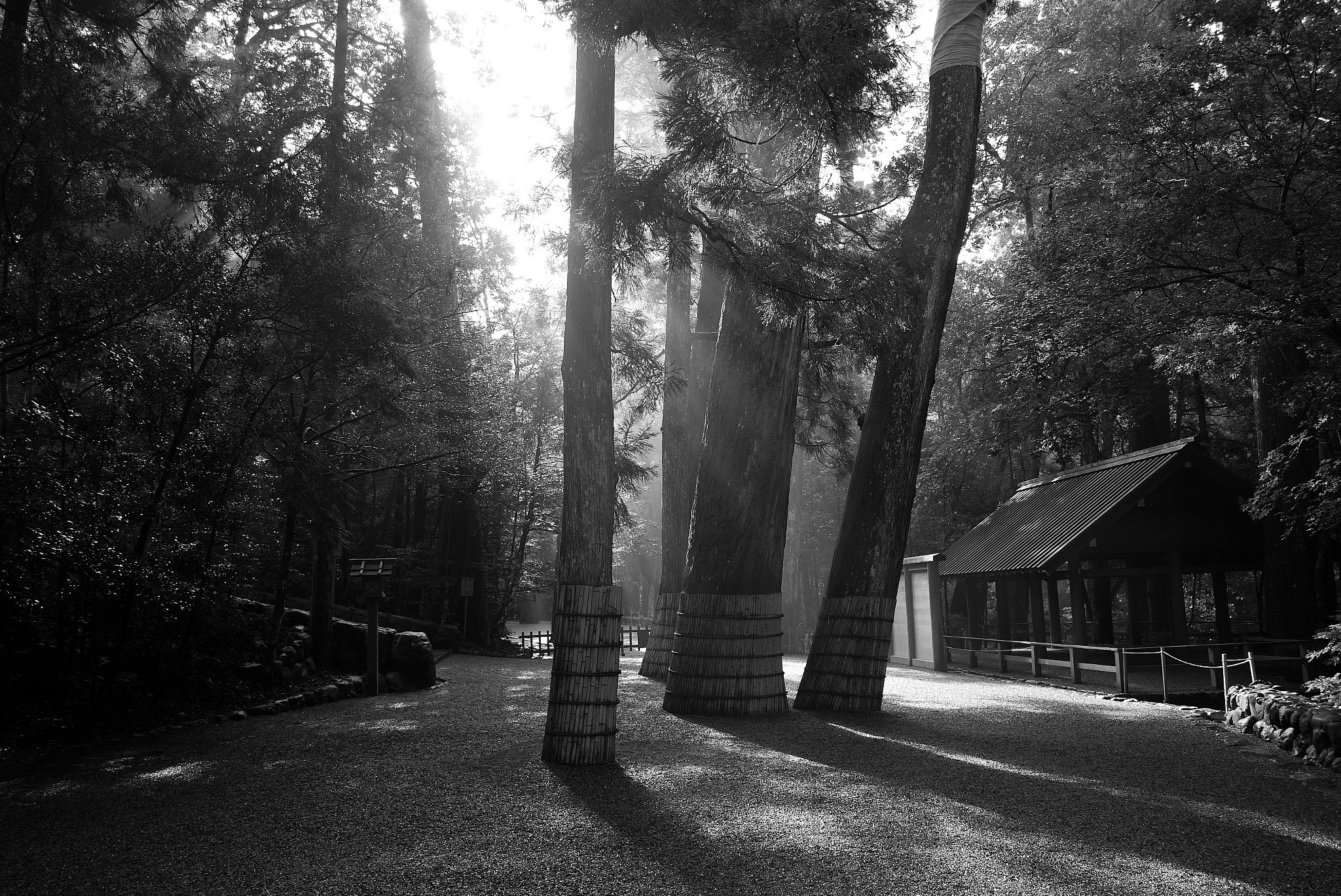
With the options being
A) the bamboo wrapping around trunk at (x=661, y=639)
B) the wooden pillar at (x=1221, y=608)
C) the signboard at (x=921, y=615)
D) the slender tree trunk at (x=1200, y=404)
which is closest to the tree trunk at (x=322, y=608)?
the bamboo wrapping around trunk at (x=661, y=639)

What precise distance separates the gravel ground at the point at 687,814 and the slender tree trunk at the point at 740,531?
52 cm

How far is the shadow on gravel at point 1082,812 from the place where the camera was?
4.16 m

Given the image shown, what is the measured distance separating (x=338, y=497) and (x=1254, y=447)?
2030cm

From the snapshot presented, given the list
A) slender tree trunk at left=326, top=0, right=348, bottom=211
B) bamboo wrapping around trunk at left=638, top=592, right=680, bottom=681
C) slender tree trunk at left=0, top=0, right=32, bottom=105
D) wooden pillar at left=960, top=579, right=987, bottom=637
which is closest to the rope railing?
wooden pillar at left=960, top=579, right=987, bottom=637

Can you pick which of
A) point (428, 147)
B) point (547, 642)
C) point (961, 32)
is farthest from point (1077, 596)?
point (547, 642)

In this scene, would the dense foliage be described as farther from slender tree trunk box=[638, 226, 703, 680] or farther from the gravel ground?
the gravel ground

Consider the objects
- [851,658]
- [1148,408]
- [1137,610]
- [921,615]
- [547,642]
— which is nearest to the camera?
[851,658]

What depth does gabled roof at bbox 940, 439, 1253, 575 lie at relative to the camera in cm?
1380

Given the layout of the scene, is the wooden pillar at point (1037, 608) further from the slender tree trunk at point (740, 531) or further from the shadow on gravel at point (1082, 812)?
the shadow on gravel at point (1082, 812)

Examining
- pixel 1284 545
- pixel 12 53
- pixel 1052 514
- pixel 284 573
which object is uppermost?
pixel 12 53

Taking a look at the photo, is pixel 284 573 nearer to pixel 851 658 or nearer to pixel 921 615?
pixel 851 658

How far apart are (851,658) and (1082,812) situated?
13.1 feet

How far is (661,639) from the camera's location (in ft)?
45.0

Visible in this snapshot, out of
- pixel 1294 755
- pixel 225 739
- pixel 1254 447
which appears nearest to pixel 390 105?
pixel 225 739
